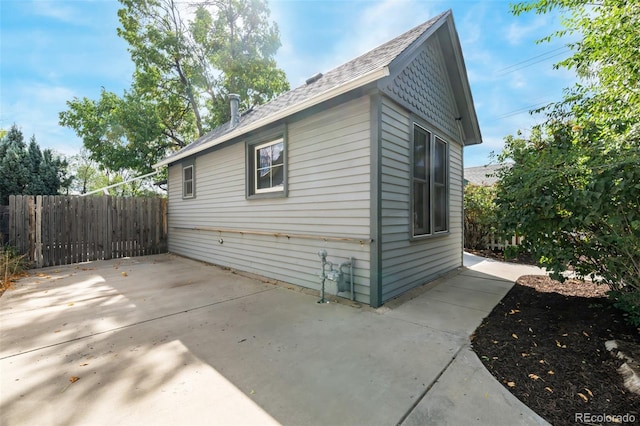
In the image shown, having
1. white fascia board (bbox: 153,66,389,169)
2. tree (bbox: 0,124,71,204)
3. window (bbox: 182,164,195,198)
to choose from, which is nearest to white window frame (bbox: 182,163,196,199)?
window (bbox: 182,164,195,198)

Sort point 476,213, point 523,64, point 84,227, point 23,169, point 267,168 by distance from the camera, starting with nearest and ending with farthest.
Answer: point 267,168
point 84,227
point 476,213
point 23,169
point 523,64

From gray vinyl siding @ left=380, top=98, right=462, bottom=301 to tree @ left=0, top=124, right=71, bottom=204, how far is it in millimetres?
12690

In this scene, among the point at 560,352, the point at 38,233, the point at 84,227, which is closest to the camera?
the point at 560,352

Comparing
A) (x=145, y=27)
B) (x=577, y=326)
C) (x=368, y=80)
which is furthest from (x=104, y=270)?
(x=145, y=27)

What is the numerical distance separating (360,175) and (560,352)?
2.91 m

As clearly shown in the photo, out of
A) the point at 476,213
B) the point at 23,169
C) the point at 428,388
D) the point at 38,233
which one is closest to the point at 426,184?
the point at 428,388

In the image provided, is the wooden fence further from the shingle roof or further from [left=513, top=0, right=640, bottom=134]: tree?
[left=513, top=0, right=640, bottom=134]: tree

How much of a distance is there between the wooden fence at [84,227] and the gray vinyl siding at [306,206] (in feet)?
11.2

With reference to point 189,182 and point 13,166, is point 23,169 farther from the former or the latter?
point 189,182

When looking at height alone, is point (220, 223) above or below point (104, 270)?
above

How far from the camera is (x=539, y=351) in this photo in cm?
261

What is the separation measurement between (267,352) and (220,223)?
503 cm

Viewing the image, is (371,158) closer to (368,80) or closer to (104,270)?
(368,80)

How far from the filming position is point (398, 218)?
430 centimetres
